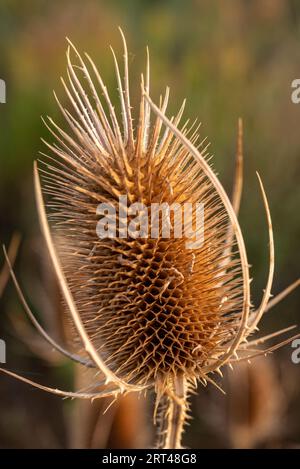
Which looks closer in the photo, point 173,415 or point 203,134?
point 173,415

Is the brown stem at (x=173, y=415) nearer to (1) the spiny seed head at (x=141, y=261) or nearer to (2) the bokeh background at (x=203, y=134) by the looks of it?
(1) the spiny seed head at (x=141, y=261)

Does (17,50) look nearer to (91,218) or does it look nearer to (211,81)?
(211,81)

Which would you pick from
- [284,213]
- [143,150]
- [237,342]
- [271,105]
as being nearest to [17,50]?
[271,105]

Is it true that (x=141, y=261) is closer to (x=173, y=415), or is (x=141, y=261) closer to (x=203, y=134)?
(x=173, y=415)

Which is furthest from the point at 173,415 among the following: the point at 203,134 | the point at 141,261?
the point at 203,134

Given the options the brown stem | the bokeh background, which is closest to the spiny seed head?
the brown stem
